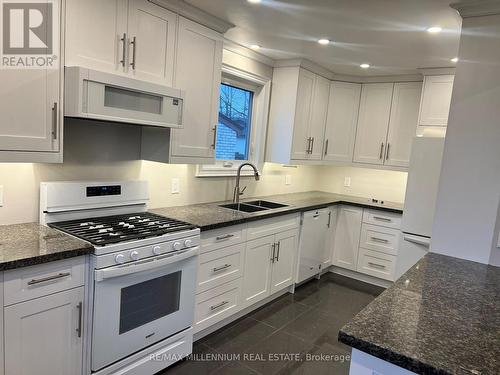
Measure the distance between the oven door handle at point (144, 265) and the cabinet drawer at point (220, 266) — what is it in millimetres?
247

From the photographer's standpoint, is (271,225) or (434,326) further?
(271,225)

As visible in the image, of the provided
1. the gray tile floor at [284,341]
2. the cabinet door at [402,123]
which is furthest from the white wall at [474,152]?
the cabinet door at [402,123]

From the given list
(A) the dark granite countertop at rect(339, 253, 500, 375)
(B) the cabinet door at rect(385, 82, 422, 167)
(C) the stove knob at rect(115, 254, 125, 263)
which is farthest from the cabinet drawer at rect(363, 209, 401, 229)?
(C) the stove knob at rect(115, 254, 125, 263)

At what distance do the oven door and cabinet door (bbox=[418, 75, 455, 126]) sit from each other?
9.47 feet

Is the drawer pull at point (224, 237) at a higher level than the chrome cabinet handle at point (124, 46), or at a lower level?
lower

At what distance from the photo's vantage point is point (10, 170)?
6.44 ft

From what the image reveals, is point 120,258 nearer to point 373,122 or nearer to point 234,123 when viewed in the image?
point 234,123

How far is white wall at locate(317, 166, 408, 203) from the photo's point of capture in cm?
437

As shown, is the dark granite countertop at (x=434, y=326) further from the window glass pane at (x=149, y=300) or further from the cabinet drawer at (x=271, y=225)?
the cabinet drawer at (x=271, y=225)

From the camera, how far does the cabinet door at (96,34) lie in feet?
6.01

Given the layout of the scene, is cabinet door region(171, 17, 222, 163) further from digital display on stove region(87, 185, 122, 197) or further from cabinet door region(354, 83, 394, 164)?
cabinet door region(354, 83, 394, 164)

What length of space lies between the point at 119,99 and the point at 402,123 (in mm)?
3272

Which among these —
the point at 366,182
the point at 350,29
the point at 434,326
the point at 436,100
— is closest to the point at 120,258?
the point at 434,326

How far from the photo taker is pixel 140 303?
2041 mm
